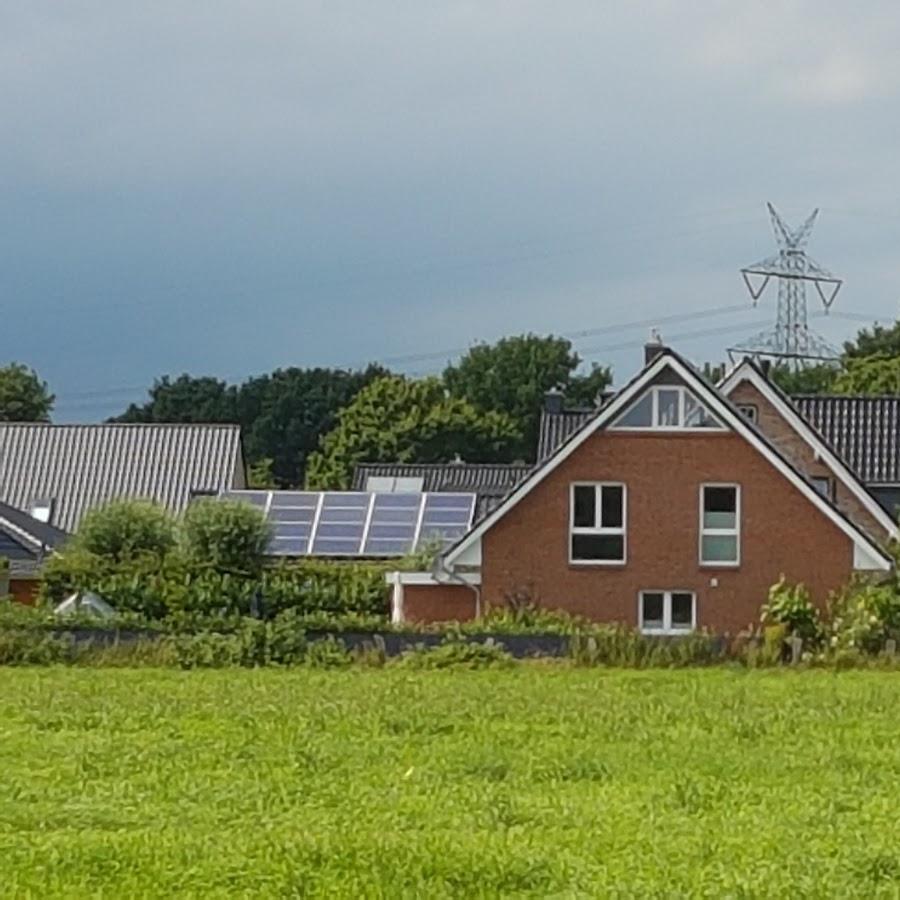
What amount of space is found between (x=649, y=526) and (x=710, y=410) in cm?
285

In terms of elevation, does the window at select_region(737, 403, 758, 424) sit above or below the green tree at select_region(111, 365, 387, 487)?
below

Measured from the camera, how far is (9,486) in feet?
240

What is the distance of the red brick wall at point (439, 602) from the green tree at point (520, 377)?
65339 millimetres

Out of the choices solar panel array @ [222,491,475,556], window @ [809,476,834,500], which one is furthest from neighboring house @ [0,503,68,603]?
window @ [809,476,834,500]

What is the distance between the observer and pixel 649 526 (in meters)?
42.0

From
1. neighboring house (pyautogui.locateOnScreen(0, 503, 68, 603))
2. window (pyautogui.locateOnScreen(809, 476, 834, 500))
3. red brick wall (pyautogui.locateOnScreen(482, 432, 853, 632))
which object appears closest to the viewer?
red brick wall (pyautogui.locateOnScreen(482, 432, 853, 632))

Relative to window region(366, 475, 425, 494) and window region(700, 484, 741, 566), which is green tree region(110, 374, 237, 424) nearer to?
window region(366, 475, 425, 494)

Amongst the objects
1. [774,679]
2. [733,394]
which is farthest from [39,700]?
[733,394]

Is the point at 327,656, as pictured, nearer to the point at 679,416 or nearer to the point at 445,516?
the point at 679,416

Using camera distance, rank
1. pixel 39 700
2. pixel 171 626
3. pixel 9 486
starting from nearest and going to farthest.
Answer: pixel 39 700, pixel 171 626, pixel 9 486

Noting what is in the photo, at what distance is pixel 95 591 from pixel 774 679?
18628mm

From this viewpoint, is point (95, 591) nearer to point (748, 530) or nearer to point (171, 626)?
point (171, 626)

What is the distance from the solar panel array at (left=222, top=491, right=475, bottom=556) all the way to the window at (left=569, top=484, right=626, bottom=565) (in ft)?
19.4

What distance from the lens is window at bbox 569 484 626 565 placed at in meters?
42.1
